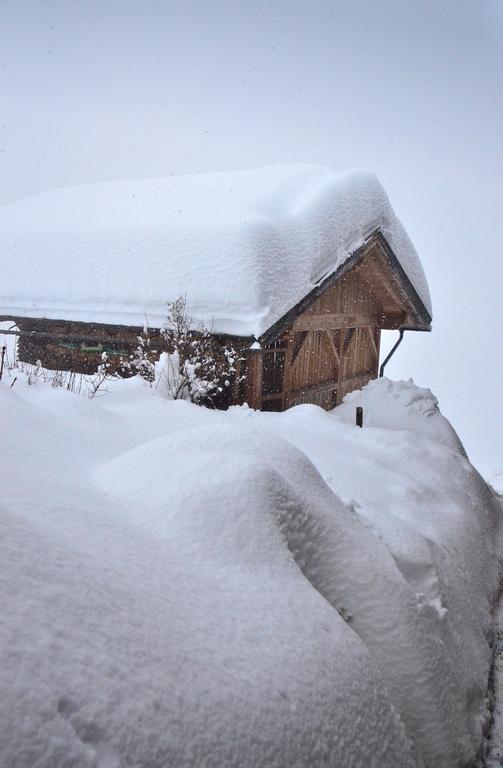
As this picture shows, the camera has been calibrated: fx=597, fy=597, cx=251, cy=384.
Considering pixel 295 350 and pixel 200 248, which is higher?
pixel 200 248

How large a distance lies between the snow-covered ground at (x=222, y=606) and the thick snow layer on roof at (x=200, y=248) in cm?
394

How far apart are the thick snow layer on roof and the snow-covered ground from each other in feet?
12.9

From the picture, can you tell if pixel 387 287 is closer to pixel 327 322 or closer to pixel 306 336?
pixel 327 322

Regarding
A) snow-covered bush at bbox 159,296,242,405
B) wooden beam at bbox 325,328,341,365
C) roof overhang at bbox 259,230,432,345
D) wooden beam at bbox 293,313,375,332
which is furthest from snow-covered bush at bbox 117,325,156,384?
wooden beam at bbox 325,328,341,365

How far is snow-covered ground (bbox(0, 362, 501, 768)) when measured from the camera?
4.84 feet

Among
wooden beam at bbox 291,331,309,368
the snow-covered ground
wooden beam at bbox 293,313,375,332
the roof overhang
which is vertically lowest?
the snow-covered ground

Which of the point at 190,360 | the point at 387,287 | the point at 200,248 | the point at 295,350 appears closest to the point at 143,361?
the point at 190,360

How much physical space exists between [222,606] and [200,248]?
7.58 metres

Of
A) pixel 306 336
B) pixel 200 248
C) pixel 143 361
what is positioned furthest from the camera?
pixel 306 336

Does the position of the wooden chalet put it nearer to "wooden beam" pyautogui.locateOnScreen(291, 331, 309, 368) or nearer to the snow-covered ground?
"wooden beam" pyautogui.locateOnScreen(291, 331, 309, 368)

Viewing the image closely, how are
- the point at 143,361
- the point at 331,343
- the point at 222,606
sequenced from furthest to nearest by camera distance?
the point at 331,343 → the point at 143,361 → the point at 222,606

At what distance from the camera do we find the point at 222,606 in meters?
2.15

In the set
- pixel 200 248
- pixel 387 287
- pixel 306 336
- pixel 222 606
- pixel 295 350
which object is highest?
pixel 200 248

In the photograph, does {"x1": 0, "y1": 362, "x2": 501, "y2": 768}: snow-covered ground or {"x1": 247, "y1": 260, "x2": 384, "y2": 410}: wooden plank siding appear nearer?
{"x1": 0, "y1": 362, "x2": 501, "y2": 768}: snow-covered ground
